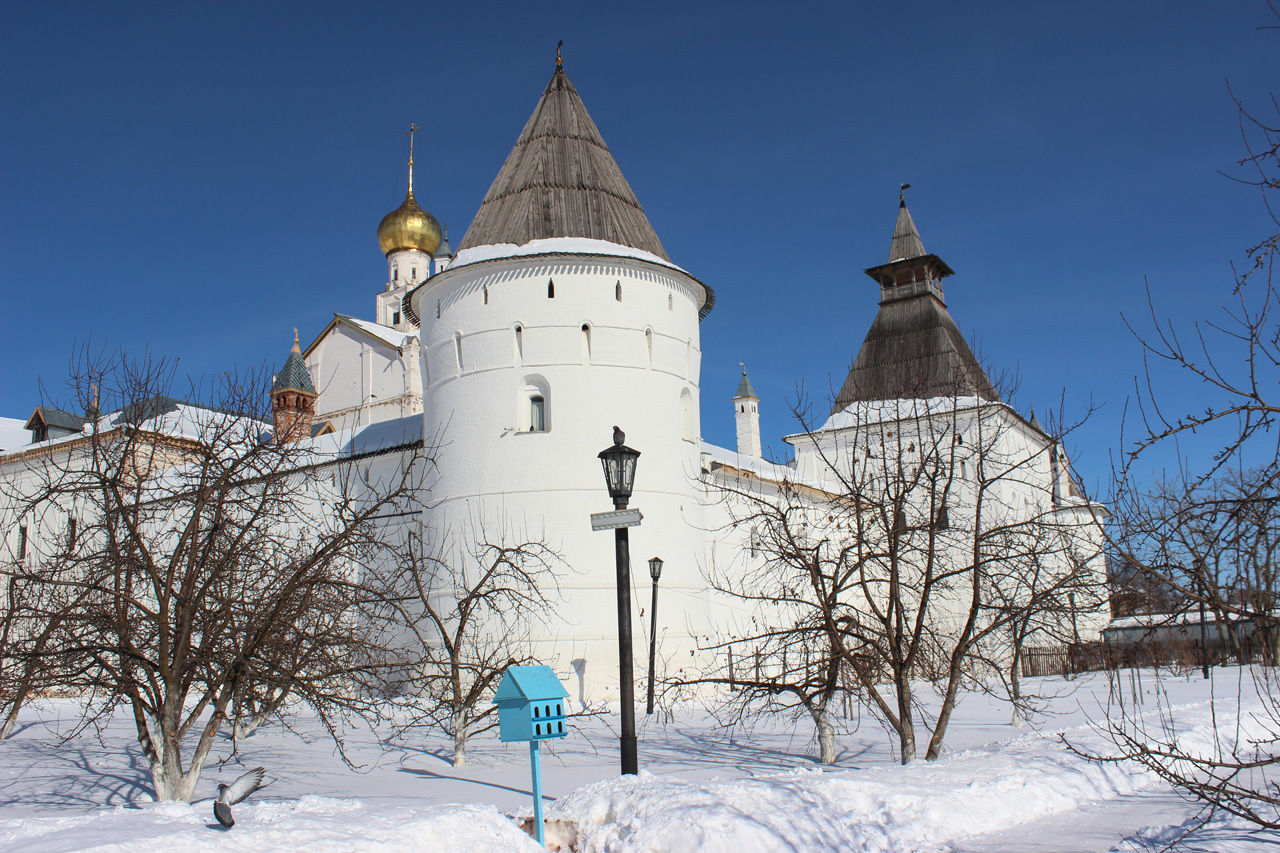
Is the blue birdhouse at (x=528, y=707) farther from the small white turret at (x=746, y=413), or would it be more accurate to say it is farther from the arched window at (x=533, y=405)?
the small white turret at (x=746, y=413)

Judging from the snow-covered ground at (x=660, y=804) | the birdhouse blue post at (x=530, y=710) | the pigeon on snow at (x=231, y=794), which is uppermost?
the birdhouse blue post at (x=530, y=710)

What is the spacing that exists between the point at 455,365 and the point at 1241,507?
676 inches

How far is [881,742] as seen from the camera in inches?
503

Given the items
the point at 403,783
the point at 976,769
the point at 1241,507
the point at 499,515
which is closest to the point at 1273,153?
the point at 1241,507

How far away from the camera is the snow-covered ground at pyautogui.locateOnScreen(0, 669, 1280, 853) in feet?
19.9

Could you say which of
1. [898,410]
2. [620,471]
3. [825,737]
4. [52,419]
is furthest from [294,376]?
[620,471]

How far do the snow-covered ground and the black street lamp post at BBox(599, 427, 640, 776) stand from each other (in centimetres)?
34

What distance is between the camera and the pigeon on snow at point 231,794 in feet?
19.2

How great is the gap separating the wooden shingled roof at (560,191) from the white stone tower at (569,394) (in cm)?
4

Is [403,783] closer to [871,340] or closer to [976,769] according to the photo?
[976,769]

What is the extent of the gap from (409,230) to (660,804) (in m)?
47.2

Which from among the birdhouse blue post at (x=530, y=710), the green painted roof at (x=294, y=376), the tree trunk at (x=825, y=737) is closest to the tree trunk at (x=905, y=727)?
the tree trunk at (x=825, y=737)

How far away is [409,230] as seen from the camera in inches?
1997

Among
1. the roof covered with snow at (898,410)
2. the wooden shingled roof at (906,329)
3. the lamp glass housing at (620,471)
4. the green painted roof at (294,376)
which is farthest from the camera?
the green painted roof at (294,376)
